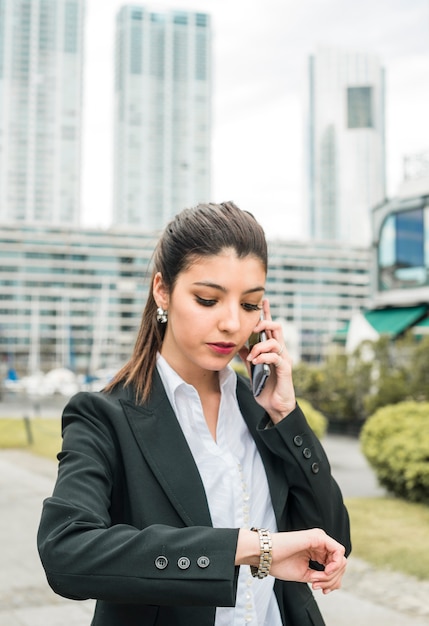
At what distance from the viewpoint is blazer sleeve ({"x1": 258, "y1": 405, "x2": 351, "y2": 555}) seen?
1624 millimetres

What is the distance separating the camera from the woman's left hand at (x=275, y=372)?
1.66 meters

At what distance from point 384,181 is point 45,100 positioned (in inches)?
3802

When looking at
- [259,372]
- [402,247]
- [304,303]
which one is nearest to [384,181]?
[304,303]

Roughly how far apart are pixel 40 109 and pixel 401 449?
144820 millimetres

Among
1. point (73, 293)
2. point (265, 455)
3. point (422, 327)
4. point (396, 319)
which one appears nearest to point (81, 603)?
point (265, 455)

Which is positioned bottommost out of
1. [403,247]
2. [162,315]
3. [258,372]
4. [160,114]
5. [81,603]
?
[81,603]

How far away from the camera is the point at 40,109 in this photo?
142875mm

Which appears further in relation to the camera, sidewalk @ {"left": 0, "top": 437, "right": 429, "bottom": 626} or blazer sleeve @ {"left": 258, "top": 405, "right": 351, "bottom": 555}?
sidewalk @ {"left": 0, "top": 437, "right": 429, "bottom": 626}

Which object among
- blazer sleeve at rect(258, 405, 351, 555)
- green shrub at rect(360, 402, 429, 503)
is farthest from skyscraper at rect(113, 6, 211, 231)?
blazer sleeve at rect(258, 405, 351, 555)

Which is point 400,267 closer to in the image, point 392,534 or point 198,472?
point 392,534

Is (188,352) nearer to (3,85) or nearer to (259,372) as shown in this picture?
(259,372)

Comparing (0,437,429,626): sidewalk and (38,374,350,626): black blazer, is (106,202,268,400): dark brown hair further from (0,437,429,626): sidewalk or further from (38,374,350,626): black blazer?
(0,437,429,626): sidewalk

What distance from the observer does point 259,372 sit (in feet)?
5.53

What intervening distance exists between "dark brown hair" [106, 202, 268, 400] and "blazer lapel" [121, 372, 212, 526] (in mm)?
39
